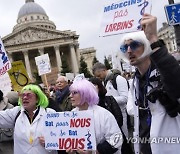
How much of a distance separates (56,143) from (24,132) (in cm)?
50

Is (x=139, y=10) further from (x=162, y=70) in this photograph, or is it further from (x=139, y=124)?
(x=162, y=70)

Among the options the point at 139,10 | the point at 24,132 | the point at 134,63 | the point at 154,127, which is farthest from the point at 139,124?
the point at 139,10

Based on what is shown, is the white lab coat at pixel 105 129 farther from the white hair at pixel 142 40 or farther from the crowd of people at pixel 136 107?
the white hair at pixel 142 40

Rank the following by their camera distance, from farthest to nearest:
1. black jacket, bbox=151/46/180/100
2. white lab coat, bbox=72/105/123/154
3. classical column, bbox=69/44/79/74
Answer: classical column, bbox=69/44/79/74
white lab coat, bbox=72/105/123/154
black jacket, bbox=151/46/180/100

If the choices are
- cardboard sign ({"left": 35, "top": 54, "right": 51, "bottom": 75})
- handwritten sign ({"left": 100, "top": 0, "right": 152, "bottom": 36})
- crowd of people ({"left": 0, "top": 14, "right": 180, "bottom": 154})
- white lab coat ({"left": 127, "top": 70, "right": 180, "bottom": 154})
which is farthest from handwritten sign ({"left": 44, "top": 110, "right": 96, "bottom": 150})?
cardboard sign ({"left": 35, "top": 54, "right": 51, "bottom": 75})

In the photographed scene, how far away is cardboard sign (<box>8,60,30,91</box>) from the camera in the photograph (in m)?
5.99

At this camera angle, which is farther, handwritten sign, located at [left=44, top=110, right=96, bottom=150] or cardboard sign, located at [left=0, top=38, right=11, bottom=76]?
cardboard sign, located at [left=0, top=38, right=11, bottom=76]

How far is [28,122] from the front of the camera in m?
3.71

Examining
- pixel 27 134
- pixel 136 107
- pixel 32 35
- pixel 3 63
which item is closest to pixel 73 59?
pixel 32 35

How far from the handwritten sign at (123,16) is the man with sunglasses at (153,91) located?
1525 millimetres

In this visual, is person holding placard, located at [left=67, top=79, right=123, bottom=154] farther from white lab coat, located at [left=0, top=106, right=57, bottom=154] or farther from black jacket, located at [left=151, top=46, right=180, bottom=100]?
black jacket, located at [left=151, top=46, right=180, bottom=100]

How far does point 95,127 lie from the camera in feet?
10.7

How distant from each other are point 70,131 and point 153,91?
1133mm

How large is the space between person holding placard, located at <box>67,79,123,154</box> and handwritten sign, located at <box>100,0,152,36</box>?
3.53 ft
